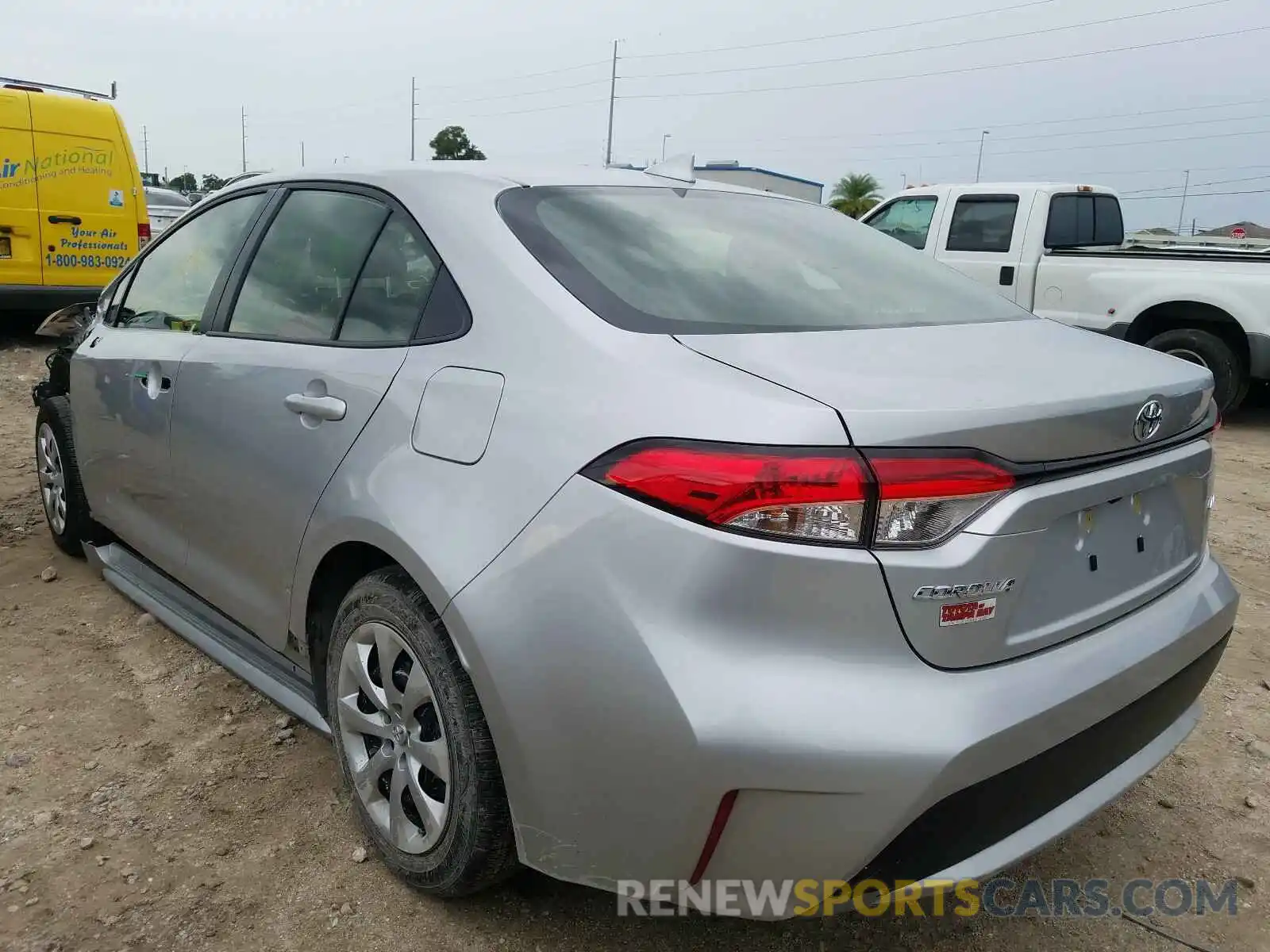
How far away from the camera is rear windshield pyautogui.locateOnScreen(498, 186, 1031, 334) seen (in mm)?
1949

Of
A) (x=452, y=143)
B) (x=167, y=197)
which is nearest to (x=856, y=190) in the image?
(x=452, y=143)

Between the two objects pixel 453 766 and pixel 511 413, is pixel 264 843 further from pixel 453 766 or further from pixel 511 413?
pixel 511 413

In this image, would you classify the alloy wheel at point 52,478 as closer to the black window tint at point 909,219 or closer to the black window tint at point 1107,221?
the black window tint at point 909,219

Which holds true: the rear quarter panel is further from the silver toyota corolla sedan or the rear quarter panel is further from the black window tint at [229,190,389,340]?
the black window tint at [229,190,389,340]

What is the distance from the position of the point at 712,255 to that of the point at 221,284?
1533 millimetres

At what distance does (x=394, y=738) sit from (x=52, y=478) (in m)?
2.86

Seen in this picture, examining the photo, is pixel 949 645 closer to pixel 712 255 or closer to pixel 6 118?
pixel 712 255

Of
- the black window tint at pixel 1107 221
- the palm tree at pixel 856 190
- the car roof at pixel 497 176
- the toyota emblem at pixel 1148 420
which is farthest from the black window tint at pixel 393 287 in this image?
the palm tree at pixel 856 190

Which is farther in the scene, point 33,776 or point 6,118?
point 6,118

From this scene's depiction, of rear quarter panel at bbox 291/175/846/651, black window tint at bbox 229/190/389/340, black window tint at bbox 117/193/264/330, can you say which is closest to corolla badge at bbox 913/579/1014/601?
rear quarter panel at bbox 291/175/846/651

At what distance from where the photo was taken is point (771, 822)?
5.11 feet

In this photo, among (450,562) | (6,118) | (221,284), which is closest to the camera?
(450,562)

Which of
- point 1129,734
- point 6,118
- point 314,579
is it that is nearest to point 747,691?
point 1129,734

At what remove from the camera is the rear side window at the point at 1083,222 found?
841 cm
